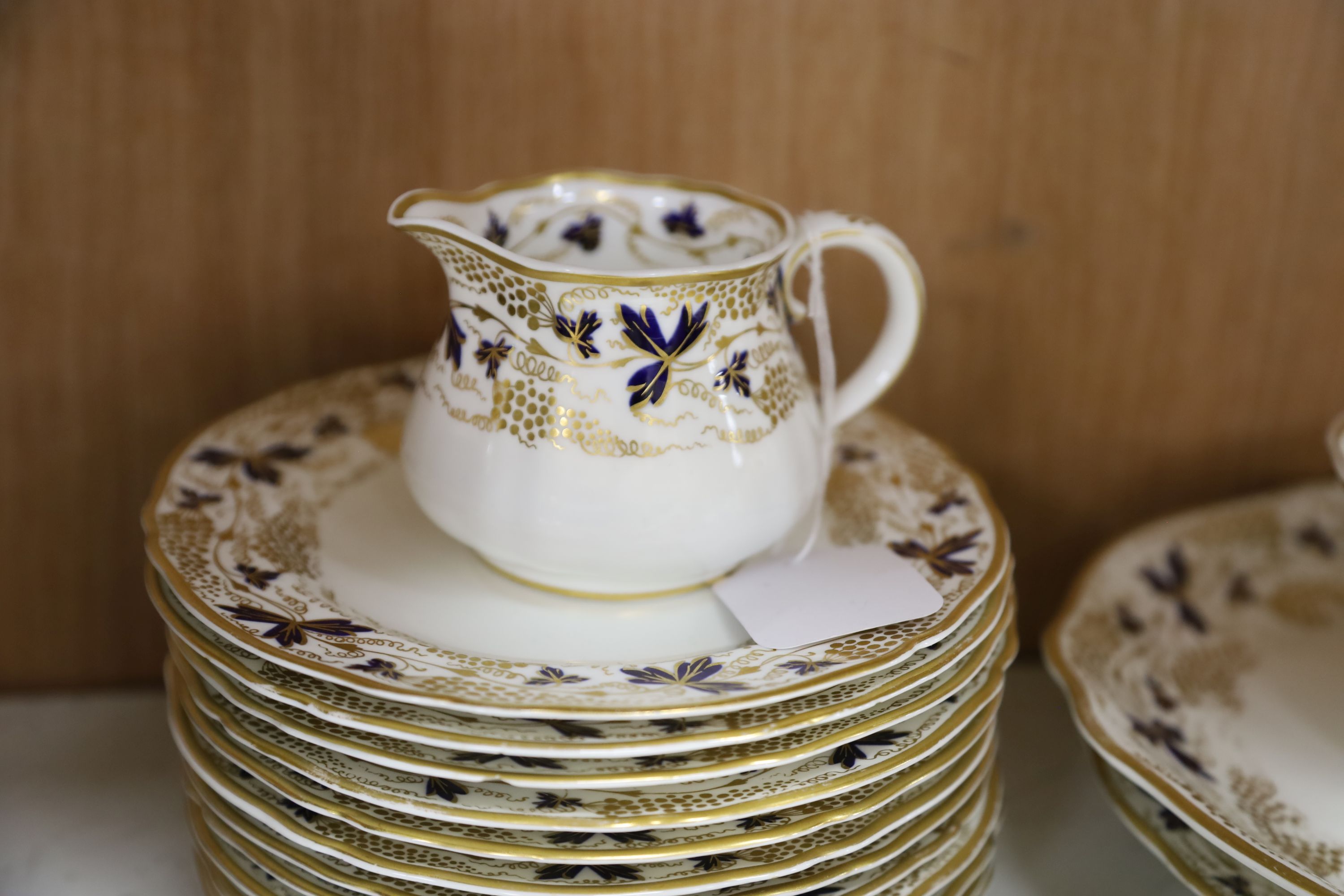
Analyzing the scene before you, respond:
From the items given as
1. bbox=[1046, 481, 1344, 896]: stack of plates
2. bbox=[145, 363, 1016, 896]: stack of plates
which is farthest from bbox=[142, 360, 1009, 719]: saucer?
bbox=[1046, 481, 1344, 896]: stack of plates

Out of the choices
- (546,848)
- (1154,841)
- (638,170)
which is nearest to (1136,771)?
(1154,841)

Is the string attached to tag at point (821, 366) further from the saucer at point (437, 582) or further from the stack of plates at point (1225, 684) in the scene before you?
the stack of plates at point (1225, 684)

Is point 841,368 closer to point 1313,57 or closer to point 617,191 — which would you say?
point 617,191

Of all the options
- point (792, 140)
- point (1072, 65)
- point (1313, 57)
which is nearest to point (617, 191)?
point (792, 140)

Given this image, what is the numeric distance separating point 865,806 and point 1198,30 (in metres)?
0.48

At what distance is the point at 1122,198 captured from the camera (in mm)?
688

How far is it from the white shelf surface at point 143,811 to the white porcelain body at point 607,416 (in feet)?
0.73

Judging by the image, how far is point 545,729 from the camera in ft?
1.30

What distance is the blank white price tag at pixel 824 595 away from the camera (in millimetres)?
453

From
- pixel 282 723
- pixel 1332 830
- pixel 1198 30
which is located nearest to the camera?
pixel 282 723

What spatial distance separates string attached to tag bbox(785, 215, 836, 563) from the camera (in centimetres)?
52

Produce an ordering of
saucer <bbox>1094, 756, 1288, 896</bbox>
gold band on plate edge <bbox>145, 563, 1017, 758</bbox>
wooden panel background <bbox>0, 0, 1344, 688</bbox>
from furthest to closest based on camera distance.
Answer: wooden panel background <bbox>0, 0, 1344, 688</bbox>, saucer <bbox>1094, 756, 1288, 896</bbox>, gold band on plate edge <bbox>145, 563, 1017, 758</bbox>

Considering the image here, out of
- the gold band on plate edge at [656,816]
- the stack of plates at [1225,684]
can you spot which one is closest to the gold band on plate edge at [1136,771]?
the stack of plates at [1225,684]

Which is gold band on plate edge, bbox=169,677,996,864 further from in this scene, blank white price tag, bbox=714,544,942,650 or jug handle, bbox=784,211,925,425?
jug handle, bbox=784,211,925,425
